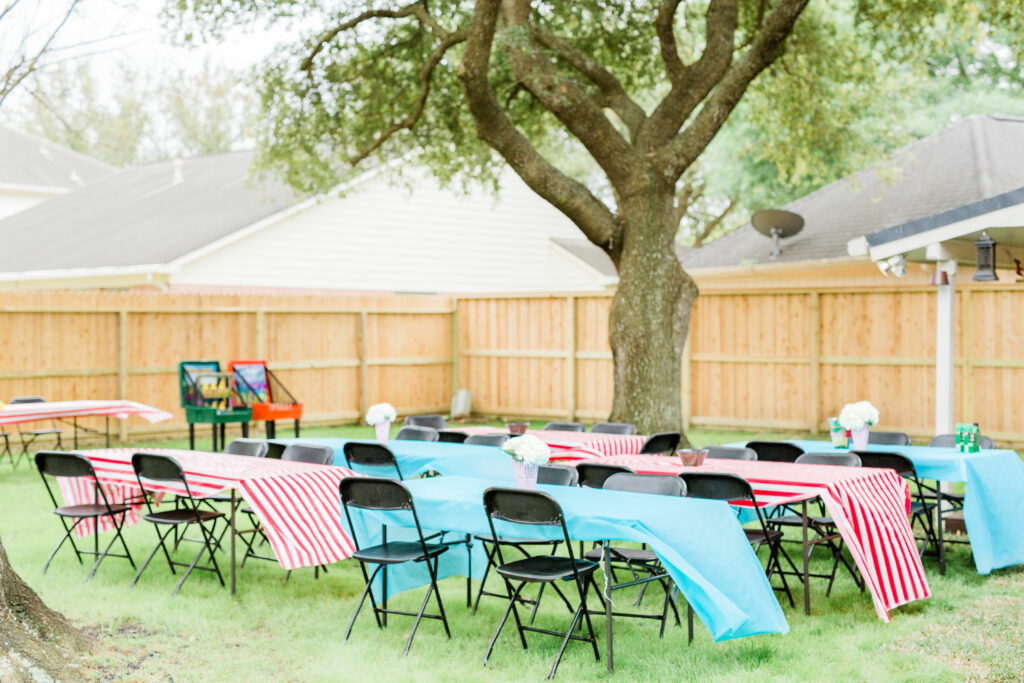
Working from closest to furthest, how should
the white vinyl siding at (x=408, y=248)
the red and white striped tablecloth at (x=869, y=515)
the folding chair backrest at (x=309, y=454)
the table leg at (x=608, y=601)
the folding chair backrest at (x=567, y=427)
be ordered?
1. the table leg at (x=608, y=601)
2. the red and white striped tablecloth at (x=869, y=515)
3. the folding chair backrest at (x=309, y=454)
4. the folding chair backrest at (x=567, y=427)
5. the white vinyl siding at (x=408, y=248)

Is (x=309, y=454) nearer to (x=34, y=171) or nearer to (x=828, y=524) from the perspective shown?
(x=828, y=524)

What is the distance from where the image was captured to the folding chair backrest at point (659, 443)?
8.84 m

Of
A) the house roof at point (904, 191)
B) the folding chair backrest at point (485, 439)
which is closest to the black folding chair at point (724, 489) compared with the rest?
the folding chair backrest at point (485, 439)

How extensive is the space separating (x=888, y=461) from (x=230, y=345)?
11014mm

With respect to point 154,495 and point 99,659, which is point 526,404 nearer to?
point 154,495

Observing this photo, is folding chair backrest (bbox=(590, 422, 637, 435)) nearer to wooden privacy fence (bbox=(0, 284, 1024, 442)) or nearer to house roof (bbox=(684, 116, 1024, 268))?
wooden privacy fence (bbox=(0, 284, 1024, 442))

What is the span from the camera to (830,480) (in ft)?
20.4

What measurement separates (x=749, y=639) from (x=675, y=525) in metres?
0.96

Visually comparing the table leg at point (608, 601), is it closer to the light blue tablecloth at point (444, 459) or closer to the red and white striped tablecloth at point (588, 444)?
the light blue tablecloth at point (444, 459)

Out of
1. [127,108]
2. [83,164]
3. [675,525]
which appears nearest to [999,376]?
[675,525]

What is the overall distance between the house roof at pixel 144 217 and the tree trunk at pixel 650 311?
666 centimetres

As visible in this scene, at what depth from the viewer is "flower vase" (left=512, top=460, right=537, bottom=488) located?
5.94 m

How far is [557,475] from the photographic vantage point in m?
6.50

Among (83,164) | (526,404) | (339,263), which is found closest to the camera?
(526,404)
